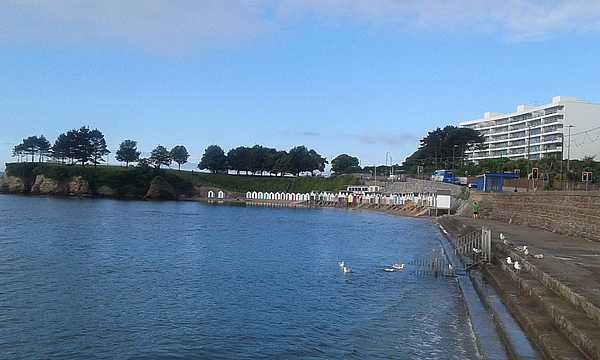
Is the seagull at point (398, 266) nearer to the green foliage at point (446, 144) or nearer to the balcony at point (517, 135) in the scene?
the green foliage at point (446, 144)

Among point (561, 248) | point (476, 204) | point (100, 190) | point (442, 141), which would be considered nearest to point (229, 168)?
point (100, 190)

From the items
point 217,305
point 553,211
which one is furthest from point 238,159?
point 217,305

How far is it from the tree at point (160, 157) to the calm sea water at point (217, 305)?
12193cm

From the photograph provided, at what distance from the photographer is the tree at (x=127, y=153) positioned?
506 feet

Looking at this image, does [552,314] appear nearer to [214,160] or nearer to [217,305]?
[217,305]

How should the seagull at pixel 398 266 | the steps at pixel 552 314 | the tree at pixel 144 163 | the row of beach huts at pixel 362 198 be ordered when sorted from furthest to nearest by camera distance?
1. the tree at pixel 144 163
2. the row of beach huts at pixel 362 198
3. the seagull at pixel 398 266
4. the steps at pixel 552 314

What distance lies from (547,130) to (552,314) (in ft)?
414

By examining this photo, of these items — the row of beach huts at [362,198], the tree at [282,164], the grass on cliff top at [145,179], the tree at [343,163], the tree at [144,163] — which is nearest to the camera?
the row of beach huts at [362,198]

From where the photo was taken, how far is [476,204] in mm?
59219

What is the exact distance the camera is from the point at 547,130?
12900 centimetres

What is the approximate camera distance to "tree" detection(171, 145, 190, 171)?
162 m

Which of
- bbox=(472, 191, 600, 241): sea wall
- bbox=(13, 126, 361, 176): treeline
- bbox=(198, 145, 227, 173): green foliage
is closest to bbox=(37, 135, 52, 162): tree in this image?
bbox=(13, 126, 361, 176): treeline

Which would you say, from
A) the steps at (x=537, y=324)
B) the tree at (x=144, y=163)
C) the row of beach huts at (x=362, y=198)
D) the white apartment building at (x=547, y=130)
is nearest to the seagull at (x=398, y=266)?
the steps at (x=537, y=324)

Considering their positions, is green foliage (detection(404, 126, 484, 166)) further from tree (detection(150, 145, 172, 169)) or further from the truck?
tree (detection(150, 145, 172, 169))
